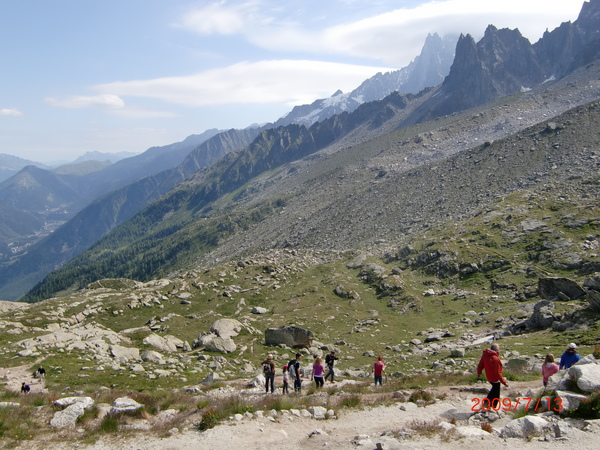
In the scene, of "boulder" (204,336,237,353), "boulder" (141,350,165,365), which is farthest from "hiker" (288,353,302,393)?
"boulder" (204,336,237,353)

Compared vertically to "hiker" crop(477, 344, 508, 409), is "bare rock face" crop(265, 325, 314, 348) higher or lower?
lower

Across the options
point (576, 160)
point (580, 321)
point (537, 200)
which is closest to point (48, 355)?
point (580, 321)

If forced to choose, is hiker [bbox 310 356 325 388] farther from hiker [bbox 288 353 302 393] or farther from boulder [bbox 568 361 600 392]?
boulder [bbox 568 361 600 392]

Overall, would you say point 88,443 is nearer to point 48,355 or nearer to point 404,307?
point 48,355

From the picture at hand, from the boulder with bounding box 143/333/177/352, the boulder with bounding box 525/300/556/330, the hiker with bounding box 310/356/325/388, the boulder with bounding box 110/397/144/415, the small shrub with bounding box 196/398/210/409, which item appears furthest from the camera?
the boulder with bounding box 143/333/177/352

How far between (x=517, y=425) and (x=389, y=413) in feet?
20.2

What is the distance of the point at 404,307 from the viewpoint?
55188 mm

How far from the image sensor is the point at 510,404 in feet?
57.9

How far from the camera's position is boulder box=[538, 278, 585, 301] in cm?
4103

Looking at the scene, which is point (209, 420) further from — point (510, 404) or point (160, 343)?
point (160, 343)

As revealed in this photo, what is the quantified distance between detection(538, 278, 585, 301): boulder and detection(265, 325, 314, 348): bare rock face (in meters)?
27.3

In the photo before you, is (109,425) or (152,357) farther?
(152,357)

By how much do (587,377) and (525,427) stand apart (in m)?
4.09

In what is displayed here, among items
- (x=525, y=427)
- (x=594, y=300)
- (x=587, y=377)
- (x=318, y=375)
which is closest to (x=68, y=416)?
(x=318, y=375)
